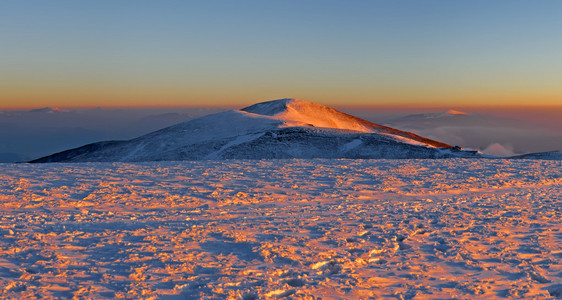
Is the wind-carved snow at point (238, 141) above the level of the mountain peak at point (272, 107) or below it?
below

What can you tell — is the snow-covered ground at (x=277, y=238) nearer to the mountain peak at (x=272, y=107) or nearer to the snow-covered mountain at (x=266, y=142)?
the snow-covered mountain at (x=266, y=142)

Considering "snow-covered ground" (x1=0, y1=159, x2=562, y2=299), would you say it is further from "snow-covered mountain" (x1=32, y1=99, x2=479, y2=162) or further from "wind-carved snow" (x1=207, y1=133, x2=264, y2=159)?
"wind-carved snow" (x1=207, y1=133, x2=264, y2=159)

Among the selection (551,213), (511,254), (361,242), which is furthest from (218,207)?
(551,213)

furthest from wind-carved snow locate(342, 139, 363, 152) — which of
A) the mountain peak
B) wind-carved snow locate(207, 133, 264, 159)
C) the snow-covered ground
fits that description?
the snow-covered ground

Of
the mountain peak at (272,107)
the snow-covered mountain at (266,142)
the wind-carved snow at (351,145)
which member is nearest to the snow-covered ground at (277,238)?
the snow-covered mountain at (266,142)

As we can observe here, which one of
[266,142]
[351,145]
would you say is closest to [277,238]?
[351,145]
